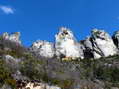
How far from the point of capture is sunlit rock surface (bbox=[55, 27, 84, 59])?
296 feet

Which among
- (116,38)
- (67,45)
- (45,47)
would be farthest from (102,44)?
(45,47)

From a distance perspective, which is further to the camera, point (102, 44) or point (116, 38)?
point (116, 38)

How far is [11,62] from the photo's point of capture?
16656 millimetres

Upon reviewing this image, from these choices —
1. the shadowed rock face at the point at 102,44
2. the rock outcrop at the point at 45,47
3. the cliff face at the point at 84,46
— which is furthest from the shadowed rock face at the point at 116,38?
the rock outcrop at the point at 45,47

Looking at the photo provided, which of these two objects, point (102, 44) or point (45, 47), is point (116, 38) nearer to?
point (102, 44)

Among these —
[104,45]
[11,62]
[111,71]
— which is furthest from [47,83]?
[104,45]

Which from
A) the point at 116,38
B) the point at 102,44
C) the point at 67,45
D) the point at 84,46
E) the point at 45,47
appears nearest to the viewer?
the point at 102,44

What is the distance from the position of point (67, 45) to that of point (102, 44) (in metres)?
10.7

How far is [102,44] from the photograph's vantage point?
8994 cm

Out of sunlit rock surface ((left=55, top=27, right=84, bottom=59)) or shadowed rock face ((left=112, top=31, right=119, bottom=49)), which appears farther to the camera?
shadowed rock face ((left=112, top=31, right=119, bottom=49))

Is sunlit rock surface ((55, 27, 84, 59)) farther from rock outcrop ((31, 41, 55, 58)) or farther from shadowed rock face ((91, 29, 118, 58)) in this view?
shadowed rock face ((91, 29, 118, 58))

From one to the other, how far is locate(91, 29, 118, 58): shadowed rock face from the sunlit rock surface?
493cm

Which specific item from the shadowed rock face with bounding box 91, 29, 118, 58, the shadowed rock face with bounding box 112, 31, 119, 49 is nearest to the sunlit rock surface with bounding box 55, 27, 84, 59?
the shadowed rock face with bounding box 91, 29, 118, 58

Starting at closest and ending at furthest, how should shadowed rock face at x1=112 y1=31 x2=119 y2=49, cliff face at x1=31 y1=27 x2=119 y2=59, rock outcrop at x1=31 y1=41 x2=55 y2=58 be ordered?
cliff face at x1=31 y1=27 x2=119 y2=59, rock outcrop at x1=31 y1=41 x2=55 y2=58, shadowed rock face at x1=112 y1=31 x2=119 y2=49
